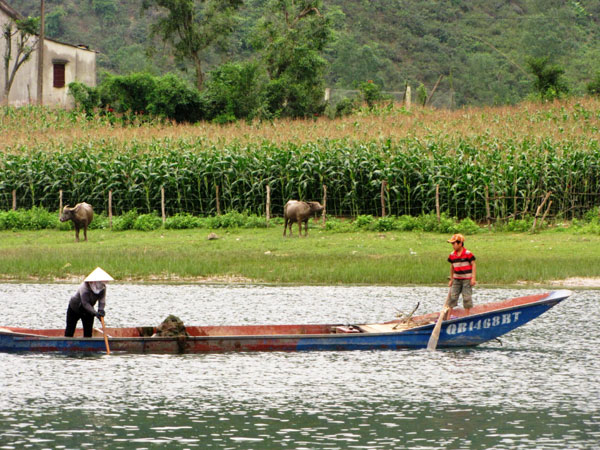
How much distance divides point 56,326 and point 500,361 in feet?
31.5

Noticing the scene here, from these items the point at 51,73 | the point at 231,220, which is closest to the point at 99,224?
the point at 231,220

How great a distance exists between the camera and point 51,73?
63.2 m

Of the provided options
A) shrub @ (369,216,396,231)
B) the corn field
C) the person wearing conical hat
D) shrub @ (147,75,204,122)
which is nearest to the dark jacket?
the person wearing conical hat

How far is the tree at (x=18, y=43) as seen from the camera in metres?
60.0

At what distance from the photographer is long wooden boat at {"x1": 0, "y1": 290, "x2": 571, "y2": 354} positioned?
1781 cm

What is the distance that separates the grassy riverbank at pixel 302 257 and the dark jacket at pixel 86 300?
10.6 metres

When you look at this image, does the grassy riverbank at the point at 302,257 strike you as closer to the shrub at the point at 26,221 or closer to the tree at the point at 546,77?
the shrub at the point at 26,221

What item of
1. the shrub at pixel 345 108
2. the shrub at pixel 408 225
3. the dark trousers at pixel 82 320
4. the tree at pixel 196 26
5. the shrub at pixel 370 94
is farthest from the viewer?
the shrub at pixel 370 94

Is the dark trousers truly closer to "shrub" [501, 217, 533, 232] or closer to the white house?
"shrub" [501, 217, 533, 232]

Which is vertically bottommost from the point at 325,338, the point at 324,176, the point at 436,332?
the point at 325,338

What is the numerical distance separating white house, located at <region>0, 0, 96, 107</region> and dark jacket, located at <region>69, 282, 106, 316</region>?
4605 cm

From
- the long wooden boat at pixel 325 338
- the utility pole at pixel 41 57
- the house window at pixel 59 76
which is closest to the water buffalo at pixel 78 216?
the long wooden boat at pixel 325 338

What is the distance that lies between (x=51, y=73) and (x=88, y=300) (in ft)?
159

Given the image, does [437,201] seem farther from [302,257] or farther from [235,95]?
[235,95]
